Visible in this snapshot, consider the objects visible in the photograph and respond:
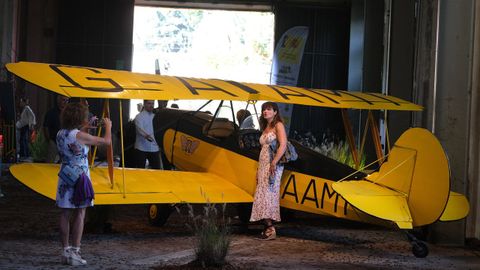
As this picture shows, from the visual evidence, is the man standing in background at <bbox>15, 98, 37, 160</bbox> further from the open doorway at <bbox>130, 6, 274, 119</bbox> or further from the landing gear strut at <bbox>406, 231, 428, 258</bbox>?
the landing gear strut at <bbox>406, 231, 428, 258</bbox>

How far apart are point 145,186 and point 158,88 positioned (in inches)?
47.5

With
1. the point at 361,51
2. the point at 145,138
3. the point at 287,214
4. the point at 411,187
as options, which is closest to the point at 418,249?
the point at 411,187

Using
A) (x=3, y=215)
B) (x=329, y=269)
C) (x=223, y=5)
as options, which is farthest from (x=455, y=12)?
(x=223, y=5)

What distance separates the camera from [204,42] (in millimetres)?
29156

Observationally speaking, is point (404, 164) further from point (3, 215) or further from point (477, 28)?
point (3, 215)

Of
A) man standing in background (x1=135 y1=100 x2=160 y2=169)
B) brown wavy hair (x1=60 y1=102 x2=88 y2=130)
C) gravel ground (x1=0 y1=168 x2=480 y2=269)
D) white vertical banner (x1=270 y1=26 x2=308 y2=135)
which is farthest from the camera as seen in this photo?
white vertical banner (x1=270 y1=26 x2=308 y2=135)

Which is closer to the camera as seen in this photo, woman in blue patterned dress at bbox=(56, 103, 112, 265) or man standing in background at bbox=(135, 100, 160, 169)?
woman in blue patterned dress at bbox=(56, 103, 112, 265)

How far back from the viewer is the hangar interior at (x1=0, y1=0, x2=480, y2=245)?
8.00m

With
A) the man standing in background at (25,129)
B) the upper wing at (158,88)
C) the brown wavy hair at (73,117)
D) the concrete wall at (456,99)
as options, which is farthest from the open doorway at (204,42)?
the brown wavy hair at (73,117)

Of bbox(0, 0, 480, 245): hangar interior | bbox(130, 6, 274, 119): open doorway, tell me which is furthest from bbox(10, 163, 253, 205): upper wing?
bbox(130, 6, 274, 119): open doorway

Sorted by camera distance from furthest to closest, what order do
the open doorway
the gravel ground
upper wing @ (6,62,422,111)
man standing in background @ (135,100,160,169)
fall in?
1. the open doorway
2. man standing in background @ (135,100,160,169)
3. upper wing @ (6,62,422,111)
4. the gravel ground

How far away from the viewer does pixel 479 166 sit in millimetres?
8055

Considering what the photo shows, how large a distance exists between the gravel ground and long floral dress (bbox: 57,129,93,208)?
1.84 ft

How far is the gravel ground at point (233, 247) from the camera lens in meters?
6.32
